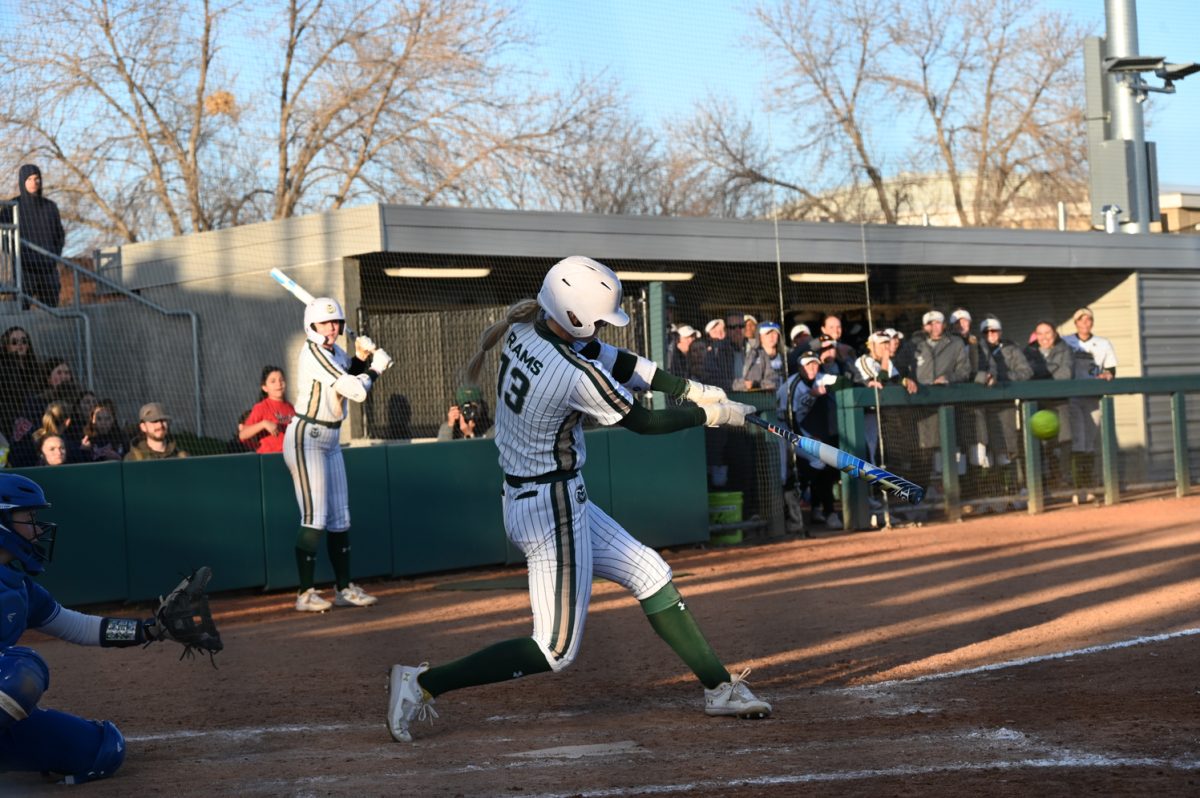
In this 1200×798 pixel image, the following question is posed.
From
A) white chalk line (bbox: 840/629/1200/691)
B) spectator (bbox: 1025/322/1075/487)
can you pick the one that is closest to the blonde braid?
white chalk line (bbox: 840/629/1200/691)

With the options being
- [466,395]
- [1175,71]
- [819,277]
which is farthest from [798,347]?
[1175,71]

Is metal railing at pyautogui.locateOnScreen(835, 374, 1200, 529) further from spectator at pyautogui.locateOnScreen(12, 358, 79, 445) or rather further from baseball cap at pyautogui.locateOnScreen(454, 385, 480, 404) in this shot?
spectator at pyautogui.locateOnScreen(12, 358, 79, 445)

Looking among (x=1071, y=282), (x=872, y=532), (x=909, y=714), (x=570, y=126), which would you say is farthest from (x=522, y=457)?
(x=570, y=126)

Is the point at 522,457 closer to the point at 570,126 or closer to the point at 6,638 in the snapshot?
the point at 6,638

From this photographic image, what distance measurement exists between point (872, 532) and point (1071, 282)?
8.43 m

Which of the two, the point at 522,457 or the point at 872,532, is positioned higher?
the point at 522,457

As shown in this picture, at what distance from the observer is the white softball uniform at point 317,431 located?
9.01 meters

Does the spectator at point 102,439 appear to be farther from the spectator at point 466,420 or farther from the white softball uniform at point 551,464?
the white softball uniform at point 551,464

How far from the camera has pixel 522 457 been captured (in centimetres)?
522

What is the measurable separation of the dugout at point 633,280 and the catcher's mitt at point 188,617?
7.74 metres

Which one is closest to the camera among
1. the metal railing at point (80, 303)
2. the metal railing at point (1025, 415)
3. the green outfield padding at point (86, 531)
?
the green outfield padding at point (86, 531)

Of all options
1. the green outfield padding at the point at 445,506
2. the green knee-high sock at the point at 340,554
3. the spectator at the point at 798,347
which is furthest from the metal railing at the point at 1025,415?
the green knee-high sock at the point at 340,554

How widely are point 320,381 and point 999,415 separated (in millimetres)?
7987

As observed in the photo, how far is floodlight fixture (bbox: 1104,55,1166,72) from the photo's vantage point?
21906 mm
